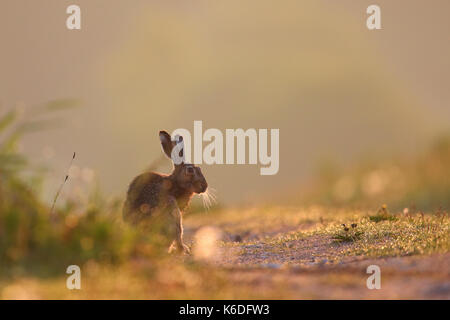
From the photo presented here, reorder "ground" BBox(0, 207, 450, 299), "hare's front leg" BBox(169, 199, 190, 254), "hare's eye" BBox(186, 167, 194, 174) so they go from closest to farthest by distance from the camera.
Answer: "ground" BBox(0, 207, 450, 299) → "hare's front leg" BBox(169, 199, 190, 254) → "hare's eye" BBox(186, 167, 194, 174)

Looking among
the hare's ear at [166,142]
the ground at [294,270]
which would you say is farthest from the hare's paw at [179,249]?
the hare's ear at [166,142]

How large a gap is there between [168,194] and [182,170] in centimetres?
48

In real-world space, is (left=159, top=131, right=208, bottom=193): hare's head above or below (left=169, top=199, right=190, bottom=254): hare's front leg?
above

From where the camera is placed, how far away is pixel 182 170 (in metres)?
10.7

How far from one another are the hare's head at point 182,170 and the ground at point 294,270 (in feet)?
3.16

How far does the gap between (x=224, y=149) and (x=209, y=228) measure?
5.81 feet

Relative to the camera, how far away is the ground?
6.62m

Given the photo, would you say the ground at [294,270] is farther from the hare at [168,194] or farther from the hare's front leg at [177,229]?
the hare at [168,194]

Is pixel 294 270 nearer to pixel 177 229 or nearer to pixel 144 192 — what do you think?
pixel 177 229

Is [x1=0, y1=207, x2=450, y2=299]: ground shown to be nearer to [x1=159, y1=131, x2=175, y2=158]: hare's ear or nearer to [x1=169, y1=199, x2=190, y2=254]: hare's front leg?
[x1=169, y1=199, x2=190, y2=254]: hare's front leg

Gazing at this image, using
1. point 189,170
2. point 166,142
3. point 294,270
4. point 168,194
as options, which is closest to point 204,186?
point 189,170

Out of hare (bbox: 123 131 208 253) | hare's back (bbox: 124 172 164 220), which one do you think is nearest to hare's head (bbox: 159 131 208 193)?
hare (bbox: 123 131 208 253)

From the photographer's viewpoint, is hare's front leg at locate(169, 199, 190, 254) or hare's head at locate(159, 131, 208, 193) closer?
hare's front leg at locate(169, 199, 190, 254)
